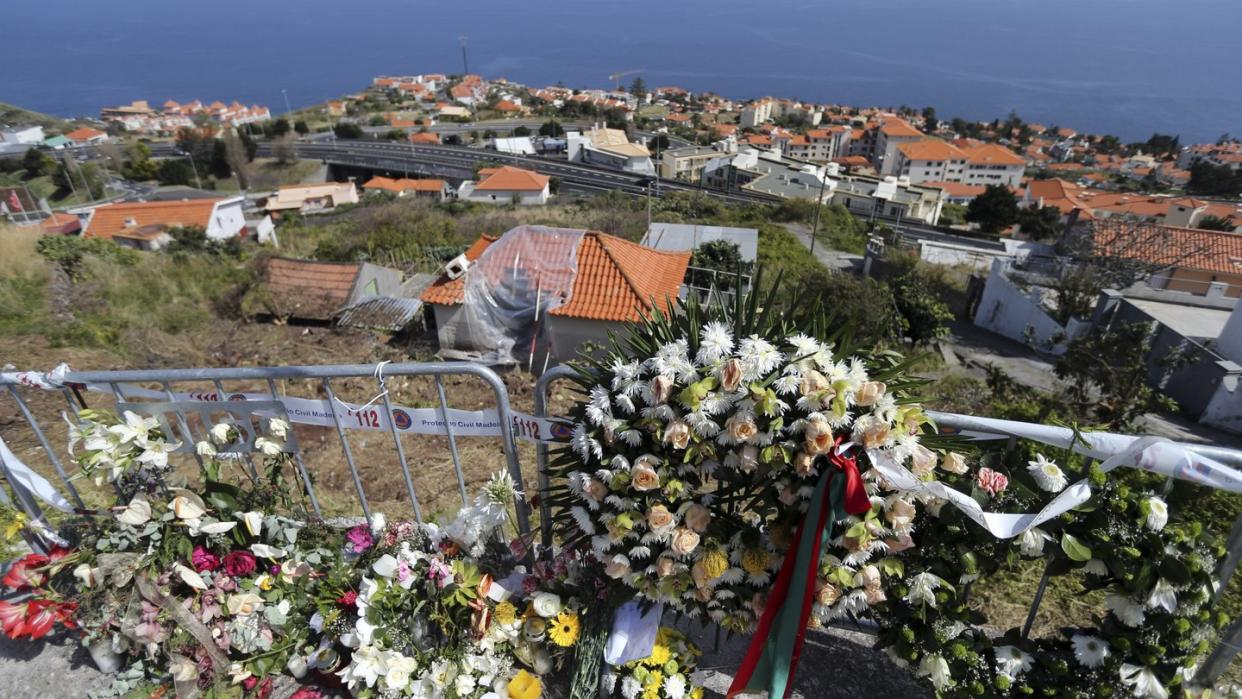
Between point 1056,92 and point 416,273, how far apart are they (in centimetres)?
18480

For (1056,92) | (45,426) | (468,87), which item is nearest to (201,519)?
(45,426)

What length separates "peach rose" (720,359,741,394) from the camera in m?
1.80

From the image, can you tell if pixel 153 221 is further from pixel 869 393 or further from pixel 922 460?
pixel 922 460

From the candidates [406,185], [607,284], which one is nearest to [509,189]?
[406,185]

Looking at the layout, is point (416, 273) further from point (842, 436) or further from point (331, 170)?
point (331, 170)

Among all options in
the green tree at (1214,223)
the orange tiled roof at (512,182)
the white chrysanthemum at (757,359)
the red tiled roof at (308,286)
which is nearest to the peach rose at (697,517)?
the white chrysanthemum at (757,359)

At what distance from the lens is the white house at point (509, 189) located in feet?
124

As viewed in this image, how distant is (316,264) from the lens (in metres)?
11.2

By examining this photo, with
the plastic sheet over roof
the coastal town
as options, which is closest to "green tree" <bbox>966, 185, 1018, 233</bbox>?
the coastal town

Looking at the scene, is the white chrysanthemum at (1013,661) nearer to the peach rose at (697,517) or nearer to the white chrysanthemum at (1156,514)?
the white chrysanthemum at (1156,514)

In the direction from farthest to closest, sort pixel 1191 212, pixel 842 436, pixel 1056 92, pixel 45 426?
pixel 1056 92 → pixel 1191 212 → pixel 45 426 → pixel 842 436

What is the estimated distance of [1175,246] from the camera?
69.4ft

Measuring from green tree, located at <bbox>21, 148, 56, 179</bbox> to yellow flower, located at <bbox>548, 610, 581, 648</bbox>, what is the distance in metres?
64.5

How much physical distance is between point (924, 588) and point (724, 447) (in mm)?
850
